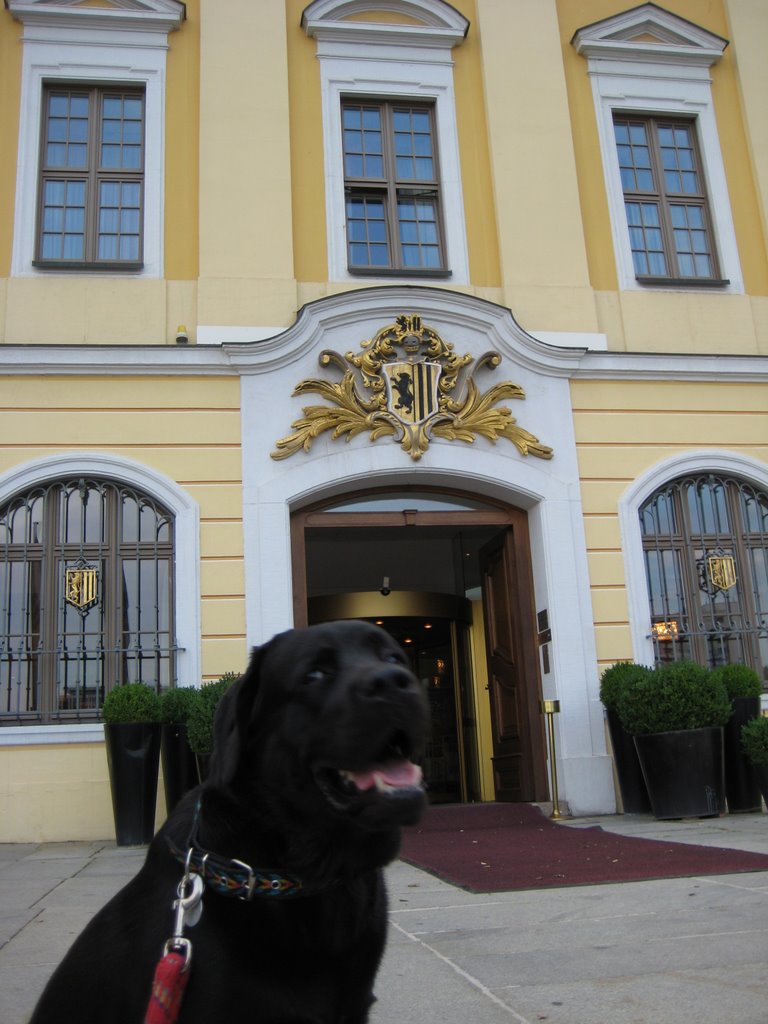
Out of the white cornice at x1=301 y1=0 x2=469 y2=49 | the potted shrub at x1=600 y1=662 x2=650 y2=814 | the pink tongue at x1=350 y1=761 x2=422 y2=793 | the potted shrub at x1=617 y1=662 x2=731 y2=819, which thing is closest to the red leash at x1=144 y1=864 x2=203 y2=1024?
the pink tongue at x1=350 y1=761 x2=422 y2=793

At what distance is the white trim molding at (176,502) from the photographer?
9.23 m

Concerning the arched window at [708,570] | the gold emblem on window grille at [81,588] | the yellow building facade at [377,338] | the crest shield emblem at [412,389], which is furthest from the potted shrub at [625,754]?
the gold emblem on window grille at [81,588]

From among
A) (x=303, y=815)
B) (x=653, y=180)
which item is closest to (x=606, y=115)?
(x=653, y=180)

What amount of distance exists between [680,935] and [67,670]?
Result: 6.46 m

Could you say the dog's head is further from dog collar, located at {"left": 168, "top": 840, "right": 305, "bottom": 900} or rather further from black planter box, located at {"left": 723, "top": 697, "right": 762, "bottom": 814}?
black planter box, located at {"left": 723, "top": 697, "right": 762, "bottom": 814}

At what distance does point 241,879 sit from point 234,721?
318mm

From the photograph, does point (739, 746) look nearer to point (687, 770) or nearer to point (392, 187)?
point (687, 770)

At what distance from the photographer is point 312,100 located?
36.3ft

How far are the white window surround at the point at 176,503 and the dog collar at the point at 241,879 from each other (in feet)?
24.1

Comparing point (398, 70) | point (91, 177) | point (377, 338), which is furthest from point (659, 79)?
point (91, 177)

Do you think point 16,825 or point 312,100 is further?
point 312,100

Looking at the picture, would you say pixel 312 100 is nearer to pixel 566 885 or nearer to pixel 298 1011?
pixel 566 885

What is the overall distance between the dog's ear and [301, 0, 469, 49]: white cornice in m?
10.5

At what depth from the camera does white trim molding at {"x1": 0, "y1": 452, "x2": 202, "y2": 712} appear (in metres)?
9.23
